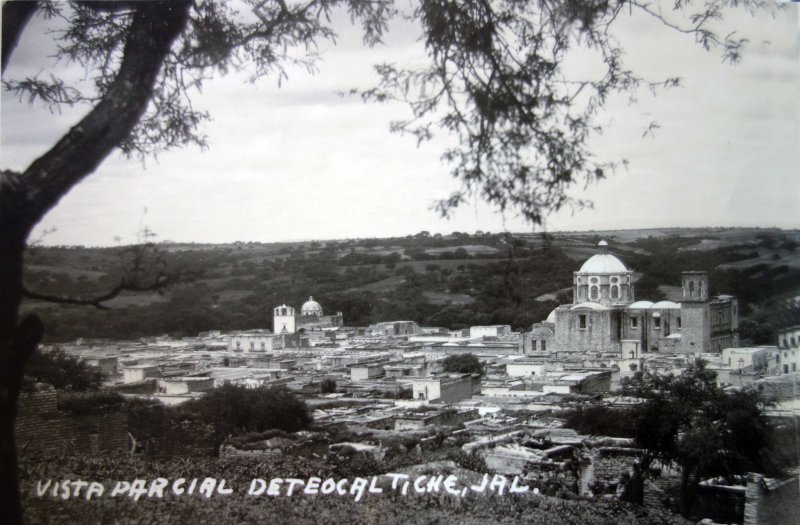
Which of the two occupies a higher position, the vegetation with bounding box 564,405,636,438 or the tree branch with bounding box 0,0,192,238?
the tree branch with bounding box 0,0,192,238

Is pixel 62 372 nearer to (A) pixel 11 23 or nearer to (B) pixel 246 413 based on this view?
(B) pixel 246 413

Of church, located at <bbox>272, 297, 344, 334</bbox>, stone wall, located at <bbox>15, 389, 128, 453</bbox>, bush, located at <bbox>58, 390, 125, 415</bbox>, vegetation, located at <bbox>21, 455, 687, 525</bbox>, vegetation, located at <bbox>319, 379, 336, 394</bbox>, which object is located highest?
church, located at <bbox>272, 297, 344, 334</bbox>

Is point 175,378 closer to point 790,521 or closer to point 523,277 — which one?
point 523,277

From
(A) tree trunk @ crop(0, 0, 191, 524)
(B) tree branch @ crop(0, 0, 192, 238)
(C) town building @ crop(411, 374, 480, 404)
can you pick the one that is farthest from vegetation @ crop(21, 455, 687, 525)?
(B) tree branch @ crop(0, 0, 192, 238)

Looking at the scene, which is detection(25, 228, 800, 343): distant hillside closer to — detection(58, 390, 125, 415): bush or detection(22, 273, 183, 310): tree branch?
detection(22, 273, 183, 310): tree branch

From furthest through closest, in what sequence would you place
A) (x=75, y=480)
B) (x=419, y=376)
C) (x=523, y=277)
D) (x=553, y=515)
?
(x=419, y=376) → (x=523, y=277) → (x=75, y=480) → (x=553, y=515)

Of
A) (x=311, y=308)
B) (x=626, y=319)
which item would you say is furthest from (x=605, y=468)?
(x=311, y=308)

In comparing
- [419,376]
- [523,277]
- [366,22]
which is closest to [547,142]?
[523,277]
